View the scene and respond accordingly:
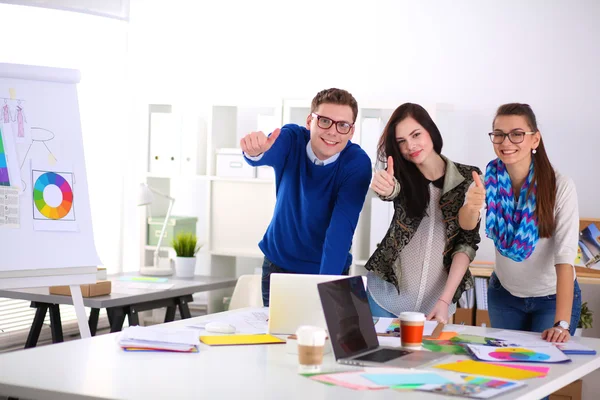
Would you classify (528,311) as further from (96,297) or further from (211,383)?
(96,297)

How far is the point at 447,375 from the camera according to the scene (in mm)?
1981

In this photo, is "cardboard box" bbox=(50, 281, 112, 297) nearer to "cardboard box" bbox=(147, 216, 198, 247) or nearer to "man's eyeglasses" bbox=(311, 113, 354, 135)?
"cardboard box" bbox=(147, 216, 198, 247)

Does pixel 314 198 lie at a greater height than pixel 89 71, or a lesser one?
lesser

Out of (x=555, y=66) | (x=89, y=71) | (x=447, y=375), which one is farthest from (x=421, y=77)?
(x=447, y=375)

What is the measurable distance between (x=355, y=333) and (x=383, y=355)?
0.10m

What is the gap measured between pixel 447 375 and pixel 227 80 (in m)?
4.06

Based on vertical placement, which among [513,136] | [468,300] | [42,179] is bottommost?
[468,300]

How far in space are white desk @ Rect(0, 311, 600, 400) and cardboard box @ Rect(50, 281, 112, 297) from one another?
176cm

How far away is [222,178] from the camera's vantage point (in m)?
5.34

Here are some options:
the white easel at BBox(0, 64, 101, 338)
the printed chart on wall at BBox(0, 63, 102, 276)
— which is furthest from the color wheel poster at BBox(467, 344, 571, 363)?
the printed chart on wall at BBox(0, 63, 102, 276)

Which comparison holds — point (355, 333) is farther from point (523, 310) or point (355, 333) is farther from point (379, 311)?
point (523, 310)

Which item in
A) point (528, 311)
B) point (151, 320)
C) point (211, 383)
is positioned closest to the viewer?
point (211, 383)

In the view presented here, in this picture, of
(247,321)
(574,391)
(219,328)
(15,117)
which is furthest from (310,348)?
(574,391)

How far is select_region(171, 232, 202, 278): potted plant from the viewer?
4941 millimetres
